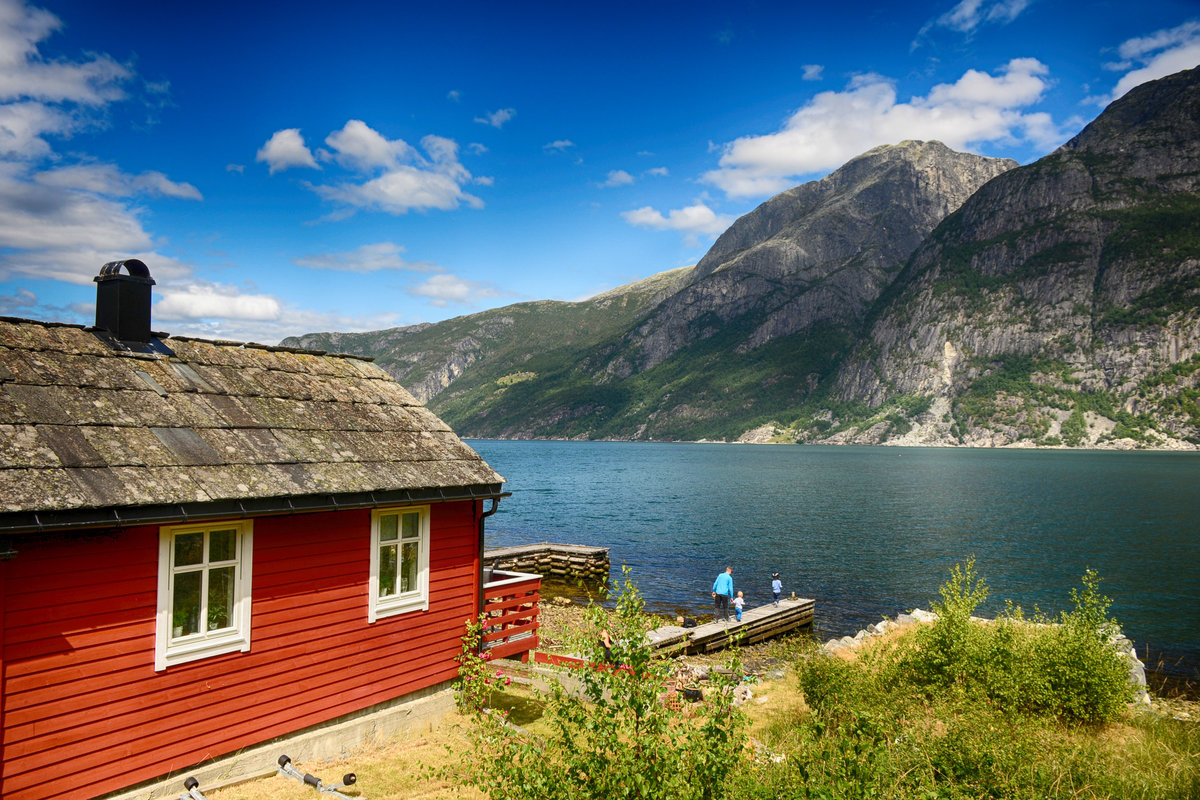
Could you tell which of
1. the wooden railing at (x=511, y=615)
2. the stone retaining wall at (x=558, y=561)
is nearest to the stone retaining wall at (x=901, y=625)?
the wooden railing at (x=511, y=615)

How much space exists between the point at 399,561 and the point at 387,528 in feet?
2.21

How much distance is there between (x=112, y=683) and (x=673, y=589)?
32.1m

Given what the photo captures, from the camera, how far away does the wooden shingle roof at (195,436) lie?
858 centimetres

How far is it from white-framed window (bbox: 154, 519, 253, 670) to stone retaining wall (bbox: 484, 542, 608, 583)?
3043 centimetres

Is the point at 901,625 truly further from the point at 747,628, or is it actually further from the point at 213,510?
the point at 213,510

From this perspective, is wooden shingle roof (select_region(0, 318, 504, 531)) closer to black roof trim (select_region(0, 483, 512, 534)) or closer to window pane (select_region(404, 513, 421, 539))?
black roof trim (select_region(0, 483, 512, 534))

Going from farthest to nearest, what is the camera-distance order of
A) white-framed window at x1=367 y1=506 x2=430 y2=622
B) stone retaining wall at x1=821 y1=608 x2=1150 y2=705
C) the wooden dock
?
the wooden dock → stone retaining wall at x1=821 y1=608 x2=1150 y2=705 → white-framed window at x1=367 y1=506 x2=430 y2=622

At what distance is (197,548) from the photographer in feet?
32.7

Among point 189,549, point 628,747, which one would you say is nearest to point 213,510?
point 189,549

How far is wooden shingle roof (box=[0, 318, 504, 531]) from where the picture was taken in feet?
28.1

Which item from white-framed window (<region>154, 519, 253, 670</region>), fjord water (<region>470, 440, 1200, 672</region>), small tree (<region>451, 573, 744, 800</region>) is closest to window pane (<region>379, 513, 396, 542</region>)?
white-framed window (<region>154, 519, 253, 670</region>)

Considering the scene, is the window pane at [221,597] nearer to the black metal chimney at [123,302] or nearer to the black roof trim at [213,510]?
the black roof trim at [213,510]

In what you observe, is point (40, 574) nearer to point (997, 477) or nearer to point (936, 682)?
point (936, 682)

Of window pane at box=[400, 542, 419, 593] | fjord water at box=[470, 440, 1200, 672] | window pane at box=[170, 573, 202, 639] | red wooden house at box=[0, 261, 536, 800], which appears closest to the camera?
red wooden house at box=[0, 261, 536, 800]
